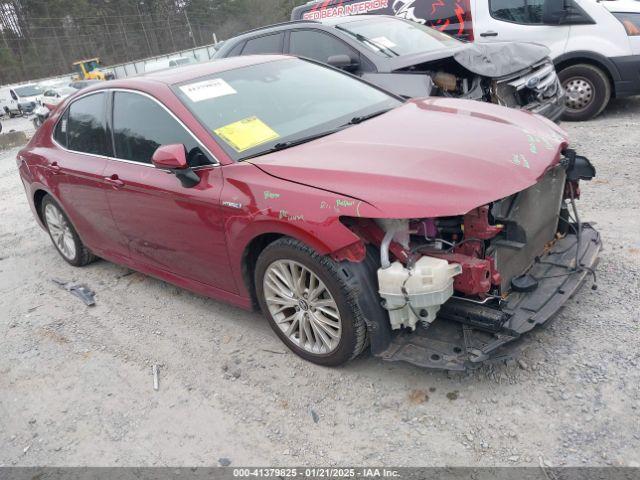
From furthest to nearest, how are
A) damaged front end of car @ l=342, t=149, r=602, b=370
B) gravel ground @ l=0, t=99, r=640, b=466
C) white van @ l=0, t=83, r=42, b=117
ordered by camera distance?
white van @ l=0, t=83, r=42, b=117
damaged front end of car @ l=342, t=149, r=602, b=370
gravel ground @ l=0, t=99, r=640, b=466

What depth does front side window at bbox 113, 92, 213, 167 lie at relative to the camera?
336cm

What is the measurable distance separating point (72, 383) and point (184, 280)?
0.95 meters

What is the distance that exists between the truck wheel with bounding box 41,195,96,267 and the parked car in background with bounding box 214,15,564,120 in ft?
10.5

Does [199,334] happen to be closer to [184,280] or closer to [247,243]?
[184,280]

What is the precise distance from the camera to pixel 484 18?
7.84 m

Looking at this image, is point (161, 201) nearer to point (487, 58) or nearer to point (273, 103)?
point (273, 103)

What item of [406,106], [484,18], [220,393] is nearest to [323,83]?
[406,106]

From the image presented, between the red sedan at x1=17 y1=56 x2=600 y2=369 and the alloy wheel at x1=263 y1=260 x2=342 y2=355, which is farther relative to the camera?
the alloy wheel at x1=263 y1=260 x2=342 y2=355

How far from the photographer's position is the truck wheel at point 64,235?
5043 mm

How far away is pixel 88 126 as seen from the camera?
171 inches

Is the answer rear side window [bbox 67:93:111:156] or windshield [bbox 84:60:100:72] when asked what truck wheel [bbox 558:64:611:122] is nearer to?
rear side window [bbox 67:93:111:156]

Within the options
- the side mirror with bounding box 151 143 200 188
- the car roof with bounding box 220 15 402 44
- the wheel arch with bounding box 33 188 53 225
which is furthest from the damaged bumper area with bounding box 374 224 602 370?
the car roof with bounding box 220 15 402 44

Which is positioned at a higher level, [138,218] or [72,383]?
[138,218]

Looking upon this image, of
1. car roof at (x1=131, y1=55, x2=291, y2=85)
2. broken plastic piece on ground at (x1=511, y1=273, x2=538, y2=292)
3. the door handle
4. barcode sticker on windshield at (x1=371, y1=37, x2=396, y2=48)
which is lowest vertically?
broken plastic piece on ground at (x1=511, y1=273, x2=538, y2=292)
